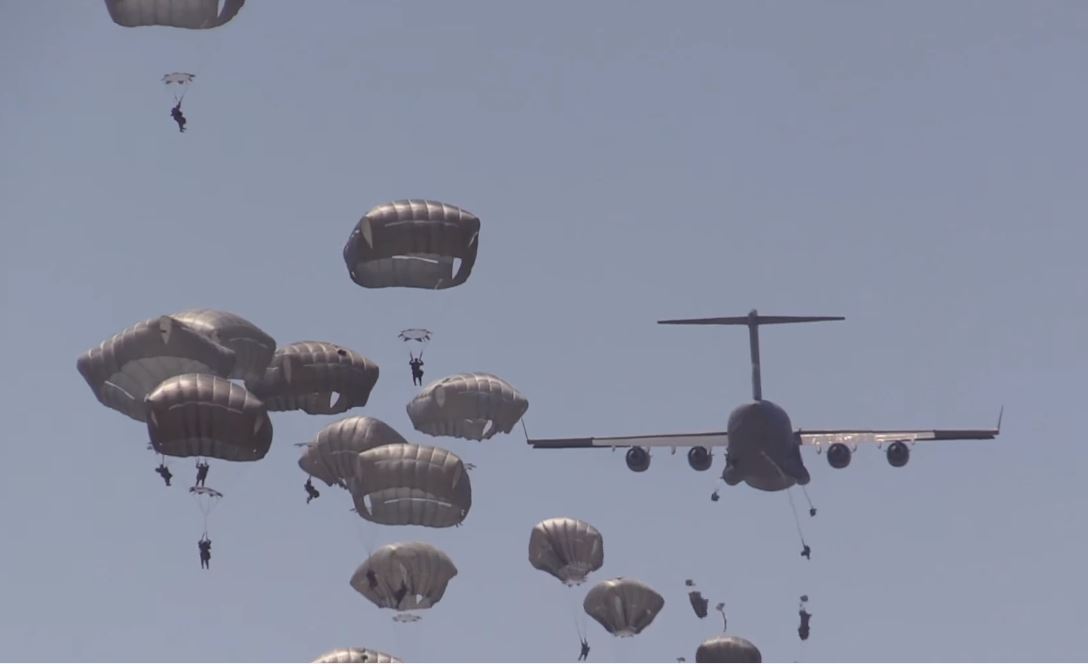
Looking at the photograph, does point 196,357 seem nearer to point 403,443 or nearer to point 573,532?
point 403,443

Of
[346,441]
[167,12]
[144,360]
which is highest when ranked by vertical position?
[167,12]

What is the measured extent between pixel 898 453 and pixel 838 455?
3169 mm

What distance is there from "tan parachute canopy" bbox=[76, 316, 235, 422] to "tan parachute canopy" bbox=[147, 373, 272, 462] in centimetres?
315

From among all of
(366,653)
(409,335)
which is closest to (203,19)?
(409,335)

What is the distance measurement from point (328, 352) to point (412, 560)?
488 inches

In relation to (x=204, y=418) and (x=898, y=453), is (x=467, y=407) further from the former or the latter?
Result: (x=898, y=453)

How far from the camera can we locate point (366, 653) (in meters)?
103

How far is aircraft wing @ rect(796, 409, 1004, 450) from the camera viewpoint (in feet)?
438

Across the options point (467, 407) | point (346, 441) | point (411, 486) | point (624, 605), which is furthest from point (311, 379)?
point (624, 605)

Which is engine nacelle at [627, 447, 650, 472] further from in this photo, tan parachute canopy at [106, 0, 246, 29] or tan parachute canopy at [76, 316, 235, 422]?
tan parachute canopy at [106, 0, 246, 29]

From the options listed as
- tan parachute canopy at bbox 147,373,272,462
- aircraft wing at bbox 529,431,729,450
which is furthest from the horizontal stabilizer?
tan parachute canopy at bbox 147,373,272,462

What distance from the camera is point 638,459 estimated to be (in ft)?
430

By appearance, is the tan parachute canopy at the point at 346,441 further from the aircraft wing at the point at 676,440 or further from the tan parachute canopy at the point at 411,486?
the aircraft wing at the point at 676,440

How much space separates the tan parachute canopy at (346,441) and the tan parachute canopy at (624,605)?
13.3m
